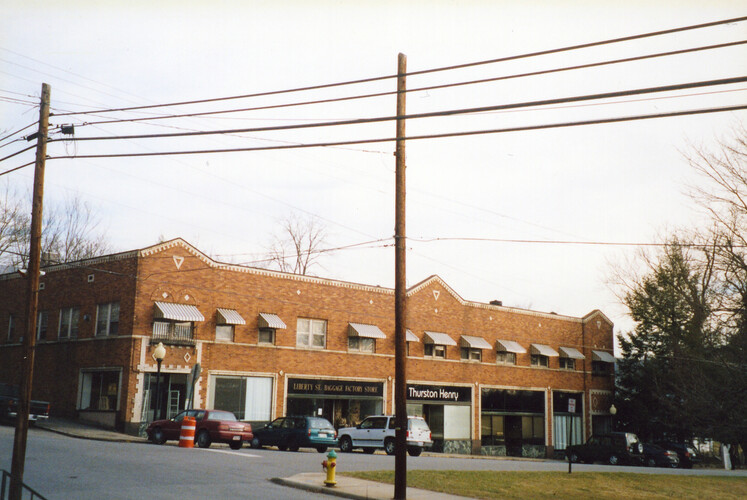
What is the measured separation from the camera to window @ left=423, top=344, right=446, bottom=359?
142 ft

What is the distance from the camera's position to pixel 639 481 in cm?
2302

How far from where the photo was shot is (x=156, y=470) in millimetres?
17156

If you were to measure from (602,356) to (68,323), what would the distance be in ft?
121

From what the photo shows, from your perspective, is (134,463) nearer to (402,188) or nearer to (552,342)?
(402,188)

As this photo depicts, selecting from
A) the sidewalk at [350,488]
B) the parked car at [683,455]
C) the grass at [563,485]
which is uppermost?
the sidewalk at [350,488]

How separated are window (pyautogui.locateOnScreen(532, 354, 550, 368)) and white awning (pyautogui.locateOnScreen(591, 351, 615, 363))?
484cm

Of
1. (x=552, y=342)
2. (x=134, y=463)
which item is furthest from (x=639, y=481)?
(x=552, y=342)

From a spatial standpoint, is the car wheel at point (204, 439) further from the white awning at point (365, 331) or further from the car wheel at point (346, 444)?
the white awning at point (365, 331)

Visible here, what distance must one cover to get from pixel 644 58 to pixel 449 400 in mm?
35378

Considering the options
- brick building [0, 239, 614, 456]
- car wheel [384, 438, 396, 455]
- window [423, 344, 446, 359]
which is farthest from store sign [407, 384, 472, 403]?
car wheel [384, 438, 396, 455]

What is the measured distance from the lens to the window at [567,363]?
5150cm

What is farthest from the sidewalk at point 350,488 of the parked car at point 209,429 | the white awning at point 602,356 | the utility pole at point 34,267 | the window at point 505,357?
the white awning at point 602,356

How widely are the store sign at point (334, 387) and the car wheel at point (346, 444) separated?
567 centimetres

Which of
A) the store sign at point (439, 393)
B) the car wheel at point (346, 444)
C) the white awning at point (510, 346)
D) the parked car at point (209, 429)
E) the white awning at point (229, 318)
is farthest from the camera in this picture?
the white awning at point (510, 346)
